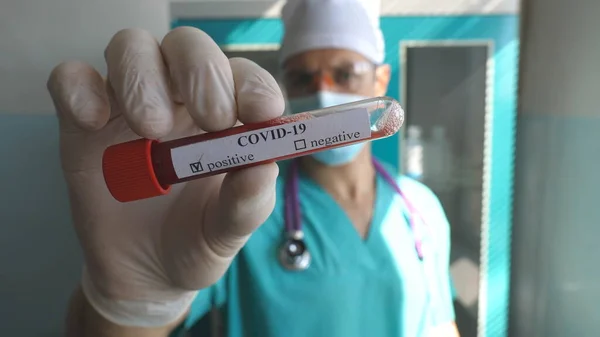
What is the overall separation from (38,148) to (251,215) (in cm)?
40

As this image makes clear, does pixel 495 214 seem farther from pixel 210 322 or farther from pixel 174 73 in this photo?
pixel 174 73

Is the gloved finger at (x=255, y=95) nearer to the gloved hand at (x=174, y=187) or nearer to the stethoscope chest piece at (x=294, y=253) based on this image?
the gloved hand at (x=174, y=187)

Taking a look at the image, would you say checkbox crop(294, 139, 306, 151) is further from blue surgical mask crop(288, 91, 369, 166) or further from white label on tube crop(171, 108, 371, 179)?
blue surgical mask crop(288, 91, 369, 166)

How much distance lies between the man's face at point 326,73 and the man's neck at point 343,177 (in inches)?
4.6

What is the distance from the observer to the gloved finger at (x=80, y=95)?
501mm

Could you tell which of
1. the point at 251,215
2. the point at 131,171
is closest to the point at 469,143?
the point at 251,215

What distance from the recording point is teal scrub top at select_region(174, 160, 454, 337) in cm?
76

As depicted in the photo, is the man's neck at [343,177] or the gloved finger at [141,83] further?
the man's neck at [343,177]

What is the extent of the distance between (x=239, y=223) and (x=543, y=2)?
699mm

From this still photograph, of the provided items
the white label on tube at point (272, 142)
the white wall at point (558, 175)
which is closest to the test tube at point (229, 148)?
the white label on tube at point (272, 142)

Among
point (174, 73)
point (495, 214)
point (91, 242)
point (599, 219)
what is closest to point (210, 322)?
point (91, 242)

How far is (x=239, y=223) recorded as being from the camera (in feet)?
1.73

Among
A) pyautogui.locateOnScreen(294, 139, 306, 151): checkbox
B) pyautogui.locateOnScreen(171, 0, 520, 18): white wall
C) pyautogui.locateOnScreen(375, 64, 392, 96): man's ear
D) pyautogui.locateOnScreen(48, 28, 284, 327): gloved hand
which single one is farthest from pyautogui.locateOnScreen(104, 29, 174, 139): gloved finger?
pyautogui.locateOnScreen(375, 64, 392, 96): man's ear

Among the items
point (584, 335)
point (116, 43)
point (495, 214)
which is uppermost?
point (116, 43)
